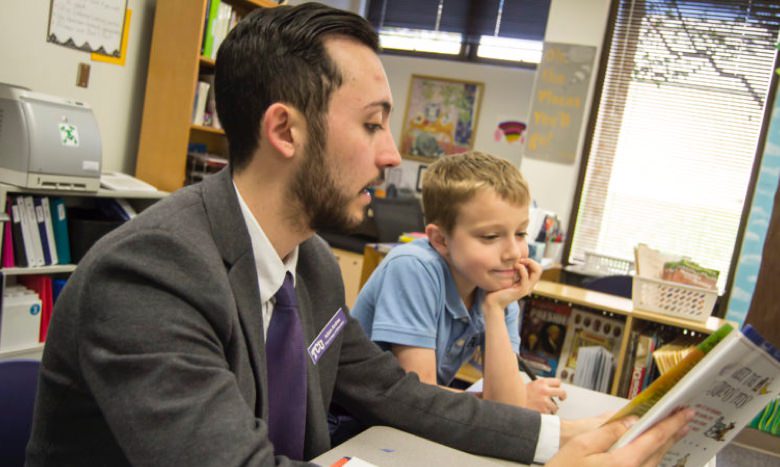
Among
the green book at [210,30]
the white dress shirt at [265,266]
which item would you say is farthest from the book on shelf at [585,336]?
the green book at [210,30]

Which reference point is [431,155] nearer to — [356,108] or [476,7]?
[476,7]

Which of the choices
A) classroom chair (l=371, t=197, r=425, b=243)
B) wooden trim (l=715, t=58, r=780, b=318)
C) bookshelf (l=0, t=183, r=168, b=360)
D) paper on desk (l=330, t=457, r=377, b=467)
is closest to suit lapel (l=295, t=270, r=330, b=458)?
paper on desk (l=330, t=457, r=377, b=467)

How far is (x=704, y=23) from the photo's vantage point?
14.2ft

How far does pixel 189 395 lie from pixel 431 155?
506cm

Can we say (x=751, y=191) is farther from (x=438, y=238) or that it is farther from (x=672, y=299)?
(x=438, y=238)

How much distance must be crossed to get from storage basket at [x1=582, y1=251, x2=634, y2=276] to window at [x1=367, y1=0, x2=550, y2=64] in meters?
1.77

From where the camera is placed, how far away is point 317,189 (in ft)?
3.16

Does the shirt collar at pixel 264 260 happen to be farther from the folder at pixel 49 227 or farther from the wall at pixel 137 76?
the wall at pixel 137 76

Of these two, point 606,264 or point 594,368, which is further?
point 606,264

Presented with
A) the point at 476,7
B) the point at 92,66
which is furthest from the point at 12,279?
the point at 476,7

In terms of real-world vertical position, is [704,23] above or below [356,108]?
above

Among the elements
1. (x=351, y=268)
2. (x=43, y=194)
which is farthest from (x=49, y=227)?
(x=351, y=268)

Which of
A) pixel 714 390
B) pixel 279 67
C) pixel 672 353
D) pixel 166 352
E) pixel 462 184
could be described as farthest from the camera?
pixel 672 353

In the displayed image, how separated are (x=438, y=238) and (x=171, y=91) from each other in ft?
7.71
